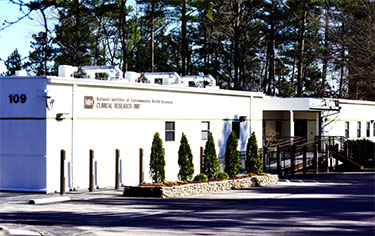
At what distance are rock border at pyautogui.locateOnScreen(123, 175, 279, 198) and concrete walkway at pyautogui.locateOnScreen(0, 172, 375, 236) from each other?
1.45 feet

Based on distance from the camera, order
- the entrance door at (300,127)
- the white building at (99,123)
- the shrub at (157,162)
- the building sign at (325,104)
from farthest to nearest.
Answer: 1. the entrance door at (300,127)
2. the building sign at (325,104)
3. the shrub at (157,162)
4. the white building at (99,123)

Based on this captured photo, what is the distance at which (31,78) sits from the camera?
19.6 m

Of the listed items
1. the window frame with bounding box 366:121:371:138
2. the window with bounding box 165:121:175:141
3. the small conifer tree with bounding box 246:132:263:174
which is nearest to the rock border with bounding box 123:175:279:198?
the small conifer tree with bounding box 246:132:263:174

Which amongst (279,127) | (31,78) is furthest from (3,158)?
(279,127)

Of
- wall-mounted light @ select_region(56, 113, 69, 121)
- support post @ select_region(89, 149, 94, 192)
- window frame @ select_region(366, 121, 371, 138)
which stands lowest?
support post @ select_region(89, 149, 94, 192)

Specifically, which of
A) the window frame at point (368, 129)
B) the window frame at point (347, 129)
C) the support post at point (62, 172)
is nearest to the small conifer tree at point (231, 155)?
the support post at point (62, 172)

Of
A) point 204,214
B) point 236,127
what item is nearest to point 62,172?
point 204,214

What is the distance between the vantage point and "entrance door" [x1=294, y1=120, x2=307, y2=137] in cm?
3700

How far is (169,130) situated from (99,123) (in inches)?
154

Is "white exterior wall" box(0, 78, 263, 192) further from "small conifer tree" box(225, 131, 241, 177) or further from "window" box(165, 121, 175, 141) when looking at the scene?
"small conifer tree" box(225, 131, 241, 177)

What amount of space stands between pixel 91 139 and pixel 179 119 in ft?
16.2

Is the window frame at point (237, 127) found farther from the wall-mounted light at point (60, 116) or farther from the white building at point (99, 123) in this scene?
the wall-mounted light at point (60, 116)

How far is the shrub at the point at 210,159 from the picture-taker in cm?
2206

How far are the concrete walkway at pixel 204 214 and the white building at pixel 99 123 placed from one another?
1.12m
